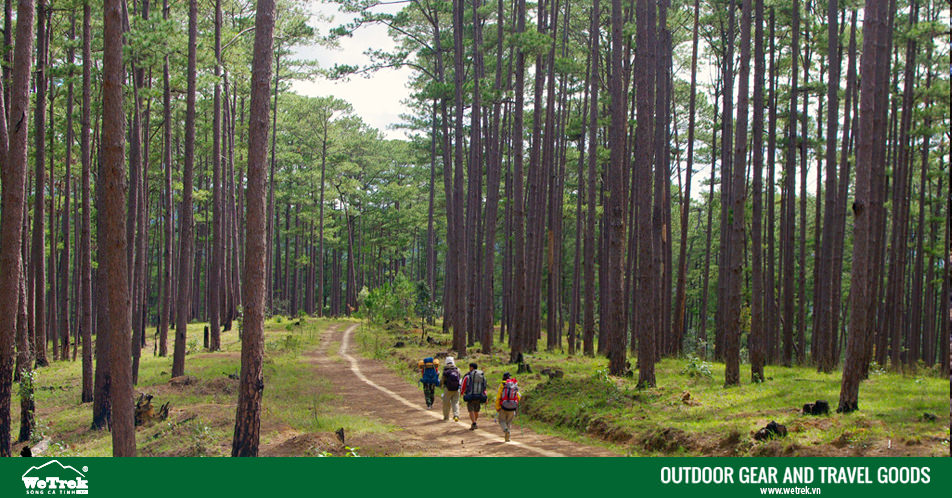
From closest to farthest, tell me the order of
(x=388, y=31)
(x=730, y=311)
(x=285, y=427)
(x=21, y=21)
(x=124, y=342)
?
(x=124, y=342) < (x=21, y=21) < (x=285, y=427) < (x=730, y=311) < (x=388, y=31)

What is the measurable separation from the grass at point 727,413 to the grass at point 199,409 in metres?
4.19

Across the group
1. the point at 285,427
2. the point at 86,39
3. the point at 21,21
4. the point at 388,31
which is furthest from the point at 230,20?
the point at 285,427

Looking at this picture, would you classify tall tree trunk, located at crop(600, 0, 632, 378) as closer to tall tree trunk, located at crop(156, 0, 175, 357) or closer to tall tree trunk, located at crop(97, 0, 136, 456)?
tall tree trunk, located at crop(97, 0, 136, 456)

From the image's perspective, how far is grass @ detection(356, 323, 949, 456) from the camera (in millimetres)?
9414

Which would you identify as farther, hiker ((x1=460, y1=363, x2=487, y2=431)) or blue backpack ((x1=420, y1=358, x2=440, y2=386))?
blue backpack ((x1=420, y1=358, x2=440, y2=386))

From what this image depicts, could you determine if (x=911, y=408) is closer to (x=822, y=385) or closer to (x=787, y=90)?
(x=822, y=385)

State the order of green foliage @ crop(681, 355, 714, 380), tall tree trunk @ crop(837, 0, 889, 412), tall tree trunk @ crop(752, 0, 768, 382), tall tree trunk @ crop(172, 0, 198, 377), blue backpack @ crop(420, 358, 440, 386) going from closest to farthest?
tall tree trunk @ crop(837, 0, 889, 412), tall tree trunk @ crop(752, 0, 768, 382), blue backpack @ crop(420, 358, 440, 386), green foliage @ crop(681, 355, 714, 380), tall tree trunk @ crop(172, 0, 198, 377)

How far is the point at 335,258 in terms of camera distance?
62875mm

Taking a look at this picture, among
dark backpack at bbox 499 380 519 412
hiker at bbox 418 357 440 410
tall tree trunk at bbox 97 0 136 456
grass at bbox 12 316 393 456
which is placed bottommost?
grass at bbox 12 316 393 456

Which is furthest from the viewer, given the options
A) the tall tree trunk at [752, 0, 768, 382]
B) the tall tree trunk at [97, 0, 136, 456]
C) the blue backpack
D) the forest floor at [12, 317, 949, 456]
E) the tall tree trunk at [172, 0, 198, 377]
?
the tall tree trunk at [172, 0, 198, 377]

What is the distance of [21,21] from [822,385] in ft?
55.5

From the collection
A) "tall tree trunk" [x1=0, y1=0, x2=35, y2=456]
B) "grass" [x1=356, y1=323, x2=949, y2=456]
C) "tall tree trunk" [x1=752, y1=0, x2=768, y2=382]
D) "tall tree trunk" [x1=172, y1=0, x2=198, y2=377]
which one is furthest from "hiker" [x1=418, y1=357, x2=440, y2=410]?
"tall tree trunk" [x1=0, y1=0, x2=35, y2=456]

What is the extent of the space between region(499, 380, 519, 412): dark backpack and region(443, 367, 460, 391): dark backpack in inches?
94.3

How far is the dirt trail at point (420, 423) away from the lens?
11.6 meters
